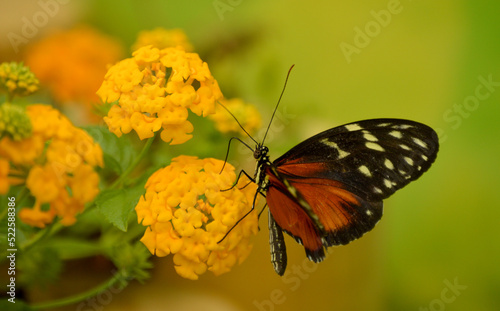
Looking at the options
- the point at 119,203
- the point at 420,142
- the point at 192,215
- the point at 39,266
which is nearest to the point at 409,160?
the point at 420,142

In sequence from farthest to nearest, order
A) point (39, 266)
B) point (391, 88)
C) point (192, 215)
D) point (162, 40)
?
point (391, 88), point (162, 40), point (39, 266), point (192, 215)

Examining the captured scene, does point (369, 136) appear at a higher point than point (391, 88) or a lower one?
lower

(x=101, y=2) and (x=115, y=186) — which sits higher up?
(x=101, y=2)

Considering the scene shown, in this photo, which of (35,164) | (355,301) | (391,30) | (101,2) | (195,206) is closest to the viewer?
(35,164)

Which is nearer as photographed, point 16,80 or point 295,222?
point 16,80

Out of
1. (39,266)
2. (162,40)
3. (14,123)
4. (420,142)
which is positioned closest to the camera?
(14,123)

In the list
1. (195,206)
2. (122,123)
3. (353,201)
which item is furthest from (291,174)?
(122,123)

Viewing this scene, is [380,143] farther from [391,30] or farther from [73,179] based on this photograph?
[391,30]

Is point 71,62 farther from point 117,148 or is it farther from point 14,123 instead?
point 14,123
